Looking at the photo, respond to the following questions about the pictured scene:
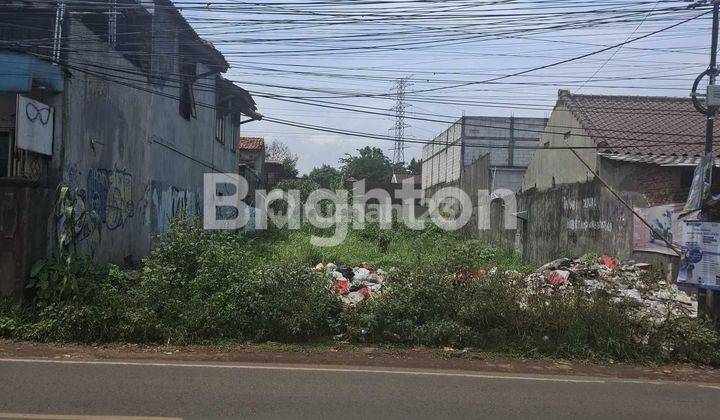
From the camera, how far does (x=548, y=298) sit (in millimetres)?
9734

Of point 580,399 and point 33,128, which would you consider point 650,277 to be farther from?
point 33,128

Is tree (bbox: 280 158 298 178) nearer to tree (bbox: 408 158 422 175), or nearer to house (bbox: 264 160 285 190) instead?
house (bbox: 264 160 285 190)

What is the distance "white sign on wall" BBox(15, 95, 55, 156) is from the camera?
9.71 meters

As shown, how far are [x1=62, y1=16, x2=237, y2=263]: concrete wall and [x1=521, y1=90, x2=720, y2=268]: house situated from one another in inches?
411

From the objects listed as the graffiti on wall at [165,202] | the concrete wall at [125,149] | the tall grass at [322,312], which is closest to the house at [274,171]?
the concrete wall at [125,149]

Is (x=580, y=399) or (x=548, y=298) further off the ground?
(x=548, y=298)

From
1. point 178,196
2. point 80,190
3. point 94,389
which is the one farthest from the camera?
point 178,196

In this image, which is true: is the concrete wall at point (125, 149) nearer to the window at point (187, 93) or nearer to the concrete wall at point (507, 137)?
the window at point (187, 93)

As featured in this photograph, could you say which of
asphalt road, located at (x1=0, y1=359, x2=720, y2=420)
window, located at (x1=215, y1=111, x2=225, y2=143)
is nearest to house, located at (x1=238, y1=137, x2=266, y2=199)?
window, located at (x1=215, y1=111, x2=225, y2=143)

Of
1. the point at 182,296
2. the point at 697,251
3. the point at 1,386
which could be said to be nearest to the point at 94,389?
the point at 1,386

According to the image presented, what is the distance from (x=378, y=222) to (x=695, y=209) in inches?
654

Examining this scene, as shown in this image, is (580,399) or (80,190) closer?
(580,399)

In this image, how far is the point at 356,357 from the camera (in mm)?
8812

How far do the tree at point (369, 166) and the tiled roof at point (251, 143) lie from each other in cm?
3811
